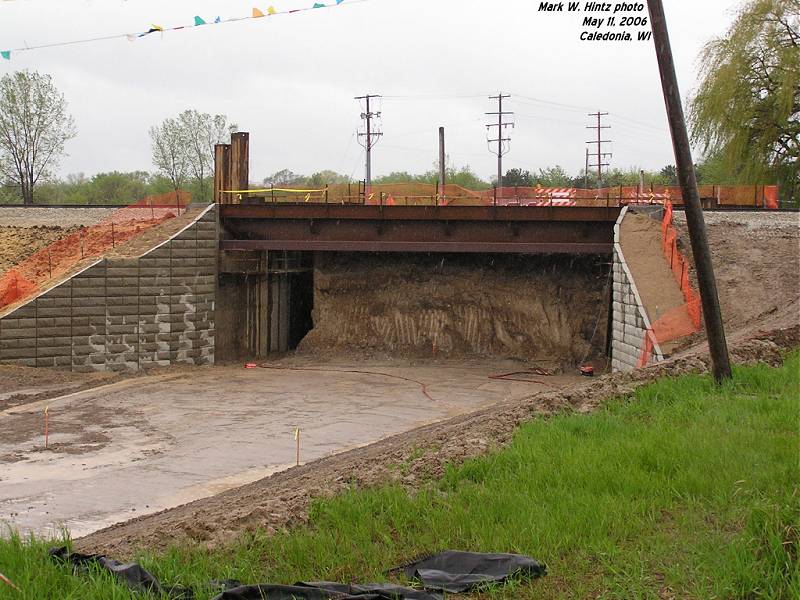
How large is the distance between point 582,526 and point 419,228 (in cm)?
2290

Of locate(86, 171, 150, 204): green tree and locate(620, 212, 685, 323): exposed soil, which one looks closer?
locate(620, 212, 685, 323): exposed soil

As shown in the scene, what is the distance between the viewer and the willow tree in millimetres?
32625

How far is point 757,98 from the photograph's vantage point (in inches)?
1293

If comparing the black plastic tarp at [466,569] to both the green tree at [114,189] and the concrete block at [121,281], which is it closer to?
the concrete block at [121,281]

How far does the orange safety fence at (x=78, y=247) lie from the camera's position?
26.9m

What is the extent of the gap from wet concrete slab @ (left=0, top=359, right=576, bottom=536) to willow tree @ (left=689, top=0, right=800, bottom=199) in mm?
13247

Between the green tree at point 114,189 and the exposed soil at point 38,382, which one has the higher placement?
the green tree at point 114,189

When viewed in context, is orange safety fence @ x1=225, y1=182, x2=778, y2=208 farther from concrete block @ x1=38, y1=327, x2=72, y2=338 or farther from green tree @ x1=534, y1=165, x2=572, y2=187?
green tree @ x1=534, y1=165, x2=572, y2=187

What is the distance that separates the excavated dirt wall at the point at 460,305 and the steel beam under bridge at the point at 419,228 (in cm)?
180

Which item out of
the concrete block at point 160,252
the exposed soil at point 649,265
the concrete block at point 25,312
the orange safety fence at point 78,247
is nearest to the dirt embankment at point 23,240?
the orange safety fence at point 78,247

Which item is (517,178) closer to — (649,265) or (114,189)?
(114,189)

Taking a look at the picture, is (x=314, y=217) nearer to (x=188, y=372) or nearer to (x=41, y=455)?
(x=188, y=372)

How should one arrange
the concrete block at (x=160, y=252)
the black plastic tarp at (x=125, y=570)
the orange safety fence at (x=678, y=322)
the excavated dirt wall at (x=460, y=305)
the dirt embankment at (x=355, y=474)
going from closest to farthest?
the black plastic tarp at (x=125, y=570) → the dirt embankment at (x=355, y=474) → the orange safety fence at (x=678, y=322) → the concrete block at (x=160, y=252) → the excavated dirt wall at (x=460, y=305)

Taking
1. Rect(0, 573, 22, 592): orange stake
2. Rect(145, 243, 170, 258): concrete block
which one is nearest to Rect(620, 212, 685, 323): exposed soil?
Rect(145, 243, 170, 258): concrete block
